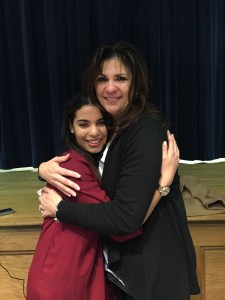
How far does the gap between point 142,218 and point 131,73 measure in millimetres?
451

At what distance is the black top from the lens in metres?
1.02

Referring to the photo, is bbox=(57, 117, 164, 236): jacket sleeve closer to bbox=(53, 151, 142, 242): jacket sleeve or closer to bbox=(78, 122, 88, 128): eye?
bbox=(53, 151, 142, 242): jacket sleeve

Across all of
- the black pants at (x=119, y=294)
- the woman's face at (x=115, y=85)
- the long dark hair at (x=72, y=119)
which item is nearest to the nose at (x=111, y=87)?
the woman's face at (x=115, y=85)

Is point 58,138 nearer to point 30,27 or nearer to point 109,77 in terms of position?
point 30,27

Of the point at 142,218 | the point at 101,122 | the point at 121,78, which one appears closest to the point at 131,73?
the point at 121,78

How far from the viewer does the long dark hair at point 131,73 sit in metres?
1.15

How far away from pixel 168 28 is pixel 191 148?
2.12ft

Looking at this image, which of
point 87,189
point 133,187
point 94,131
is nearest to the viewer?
point 133,187

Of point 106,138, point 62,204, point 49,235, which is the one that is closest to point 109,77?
point 106,138

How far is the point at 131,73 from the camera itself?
3.92ft

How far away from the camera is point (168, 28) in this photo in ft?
6.51

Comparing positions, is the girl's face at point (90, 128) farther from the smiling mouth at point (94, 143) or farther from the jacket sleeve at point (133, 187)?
the jacket sleeve at point (133, 187)

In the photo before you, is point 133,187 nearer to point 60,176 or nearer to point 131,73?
point 60,176

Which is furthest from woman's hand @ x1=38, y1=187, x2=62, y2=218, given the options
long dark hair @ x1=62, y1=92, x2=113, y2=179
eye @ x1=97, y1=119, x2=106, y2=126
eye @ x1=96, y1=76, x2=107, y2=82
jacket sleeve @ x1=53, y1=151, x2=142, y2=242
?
eye @ x1=96, y1=76, x2=107, y2=82
